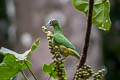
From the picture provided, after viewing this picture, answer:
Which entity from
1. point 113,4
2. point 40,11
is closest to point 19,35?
point 40,11

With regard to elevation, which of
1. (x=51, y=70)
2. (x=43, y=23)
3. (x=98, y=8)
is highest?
(x=98, y=8)

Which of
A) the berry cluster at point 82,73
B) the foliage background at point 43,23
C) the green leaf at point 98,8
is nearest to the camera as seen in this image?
the berry cluster at point 82,73

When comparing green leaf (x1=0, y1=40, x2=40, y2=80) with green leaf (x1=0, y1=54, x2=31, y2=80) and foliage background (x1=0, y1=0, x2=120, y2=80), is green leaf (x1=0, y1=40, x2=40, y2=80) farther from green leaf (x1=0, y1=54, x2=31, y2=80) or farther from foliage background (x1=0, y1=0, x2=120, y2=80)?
foliage background (x1=0, y1=0, x2=120, y2=80)

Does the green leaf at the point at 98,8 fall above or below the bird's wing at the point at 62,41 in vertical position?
above

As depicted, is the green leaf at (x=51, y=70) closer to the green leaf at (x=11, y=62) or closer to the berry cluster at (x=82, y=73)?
the green leaf at (x=11, y=62)

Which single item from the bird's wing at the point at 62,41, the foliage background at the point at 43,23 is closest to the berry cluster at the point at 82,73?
the bird's wing at the point at 62,41

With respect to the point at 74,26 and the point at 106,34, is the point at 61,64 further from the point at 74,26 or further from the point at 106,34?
the point at 106,34

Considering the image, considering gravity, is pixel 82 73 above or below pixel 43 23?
above

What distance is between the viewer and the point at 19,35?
115 inches

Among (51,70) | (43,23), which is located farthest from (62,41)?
(43,23)

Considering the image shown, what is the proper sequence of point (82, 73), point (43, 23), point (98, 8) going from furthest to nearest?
point (43, 23), point (98, 8), point (82, 73)

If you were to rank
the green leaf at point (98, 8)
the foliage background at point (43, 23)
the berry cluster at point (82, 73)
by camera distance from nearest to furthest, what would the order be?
the berry cluster at point (82, 73) → the green leaf at point (98, 8) → the foliage background at point (43, 23)

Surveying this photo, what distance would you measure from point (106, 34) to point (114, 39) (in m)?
0.13

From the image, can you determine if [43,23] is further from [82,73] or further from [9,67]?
[82,73]
